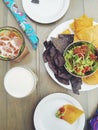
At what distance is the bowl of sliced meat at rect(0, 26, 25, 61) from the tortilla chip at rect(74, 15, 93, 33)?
17cm

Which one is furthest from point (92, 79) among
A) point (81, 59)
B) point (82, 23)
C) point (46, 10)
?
point (46, 10)

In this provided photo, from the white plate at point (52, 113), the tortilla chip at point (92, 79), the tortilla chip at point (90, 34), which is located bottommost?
the white plate at point (52, 113)

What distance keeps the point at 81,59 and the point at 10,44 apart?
22cm

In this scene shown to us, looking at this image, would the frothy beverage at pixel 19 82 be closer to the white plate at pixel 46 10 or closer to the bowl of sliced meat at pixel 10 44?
the bowl of sliced meat at pixel 10 44

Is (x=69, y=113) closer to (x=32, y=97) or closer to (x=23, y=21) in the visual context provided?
(x=32, y=97)

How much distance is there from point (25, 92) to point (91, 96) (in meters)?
0.21

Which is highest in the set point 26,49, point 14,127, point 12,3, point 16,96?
point 12,3

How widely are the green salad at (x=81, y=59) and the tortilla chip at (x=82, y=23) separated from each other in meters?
0.05

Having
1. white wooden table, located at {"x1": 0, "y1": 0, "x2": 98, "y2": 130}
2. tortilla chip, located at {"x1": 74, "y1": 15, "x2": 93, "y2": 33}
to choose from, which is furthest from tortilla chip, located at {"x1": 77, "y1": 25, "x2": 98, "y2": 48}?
white wooden table, located at {"x1": 0, "y1": 0, "x2": 98, "y2": 130}

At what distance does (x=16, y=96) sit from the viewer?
2.90 feet

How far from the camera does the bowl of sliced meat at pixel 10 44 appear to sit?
90cm

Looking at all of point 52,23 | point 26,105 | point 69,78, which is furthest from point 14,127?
point 52,23

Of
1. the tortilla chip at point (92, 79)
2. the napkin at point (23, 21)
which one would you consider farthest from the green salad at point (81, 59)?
the napkin at point (23, 21)

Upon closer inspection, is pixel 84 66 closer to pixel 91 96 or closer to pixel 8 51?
pixel 91 96
